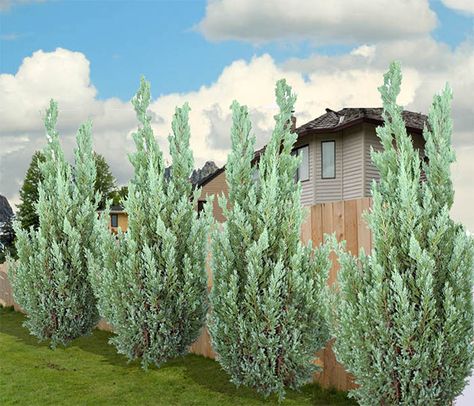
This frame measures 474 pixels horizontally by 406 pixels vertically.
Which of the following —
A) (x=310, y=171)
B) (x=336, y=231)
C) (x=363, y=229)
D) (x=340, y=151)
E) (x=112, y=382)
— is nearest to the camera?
(x=363, y=229)

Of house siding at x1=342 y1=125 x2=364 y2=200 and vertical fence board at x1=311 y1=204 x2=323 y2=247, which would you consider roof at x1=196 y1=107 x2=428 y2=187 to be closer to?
house siding at x1=342 y1=125 x2=364 y2=200

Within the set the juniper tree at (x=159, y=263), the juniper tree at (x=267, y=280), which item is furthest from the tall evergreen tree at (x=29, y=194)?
the juniper tree at (x=267, y=280)

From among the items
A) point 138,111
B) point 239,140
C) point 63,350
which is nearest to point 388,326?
point 239,140

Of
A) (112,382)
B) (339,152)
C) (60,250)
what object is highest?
(339,152)

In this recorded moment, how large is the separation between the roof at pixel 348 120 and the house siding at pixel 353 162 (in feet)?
2.13

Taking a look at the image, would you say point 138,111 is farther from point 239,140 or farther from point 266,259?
point 266,259

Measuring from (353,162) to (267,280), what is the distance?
74.0 ft

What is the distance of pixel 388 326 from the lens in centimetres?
682

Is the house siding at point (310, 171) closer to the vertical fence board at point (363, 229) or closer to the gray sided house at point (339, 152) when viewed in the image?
the gray sided house at point (339, 152)

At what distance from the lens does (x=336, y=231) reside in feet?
27.5

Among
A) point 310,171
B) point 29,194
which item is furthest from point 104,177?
point 310,171

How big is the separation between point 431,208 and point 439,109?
1138 mm

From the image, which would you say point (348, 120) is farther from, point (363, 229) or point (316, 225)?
point (363, 229)

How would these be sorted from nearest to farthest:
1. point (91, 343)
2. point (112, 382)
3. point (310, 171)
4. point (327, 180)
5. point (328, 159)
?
point (112, 382), point (91, 343), point (328, 159), point (327, 180), point (310, 171)
